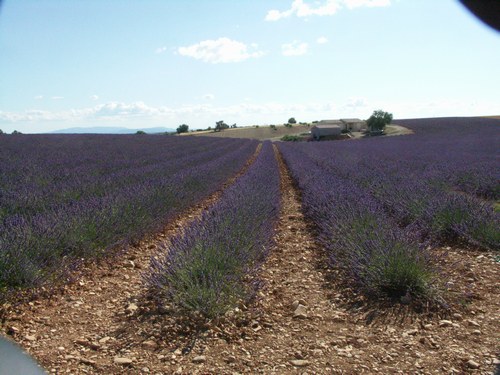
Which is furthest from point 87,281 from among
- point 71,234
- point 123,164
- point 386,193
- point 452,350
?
point 123,164

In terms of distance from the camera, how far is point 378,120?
56531mm

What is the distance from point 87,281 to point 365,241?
2.66 meters

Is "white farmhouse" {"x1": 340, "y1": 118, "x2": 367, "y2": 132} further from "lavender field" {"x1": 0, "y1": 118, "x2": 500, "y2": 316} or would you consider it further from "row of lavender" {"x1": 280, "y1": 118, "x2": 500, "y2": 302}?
"lavender field" {"x1": 0, "y1": 118, "x2": 500, "y2": 316}

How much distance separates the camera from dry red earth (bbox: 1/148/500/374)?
2424 mm

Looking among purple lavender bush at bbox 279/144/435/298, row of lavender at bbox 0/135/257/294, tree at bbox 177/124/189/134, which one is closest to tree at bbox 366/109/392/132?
tree at bbox 177/124/189/134

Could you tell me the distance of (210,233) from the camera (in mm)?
4242

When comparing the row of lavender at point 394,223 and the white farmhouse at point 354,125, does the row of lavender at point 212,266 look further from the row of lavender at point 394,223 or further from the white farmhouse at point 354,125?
the white farmhouse at point 354,125

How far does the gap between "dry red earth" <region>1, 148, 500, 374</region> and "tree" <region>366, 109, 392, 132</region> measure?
5572cm

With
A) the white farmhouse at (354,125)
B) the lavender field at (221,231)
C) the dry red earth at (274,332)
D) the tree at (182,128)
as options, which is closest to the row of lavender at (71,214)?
the lavender field at (221,231)

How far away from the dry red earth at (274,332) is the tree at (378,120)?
183 ft

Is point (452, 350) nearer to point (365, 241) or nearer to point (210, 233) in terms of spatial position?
point (365, 241)

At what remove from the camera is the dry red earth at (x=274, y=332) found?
2.42 m

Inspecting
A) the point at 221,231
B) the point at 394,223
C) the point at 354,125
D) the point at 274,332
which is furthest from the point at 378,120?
the point at 274,332

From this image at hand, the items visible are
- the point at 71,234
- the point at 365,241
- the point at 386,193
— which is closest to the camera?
the point at 365,241
